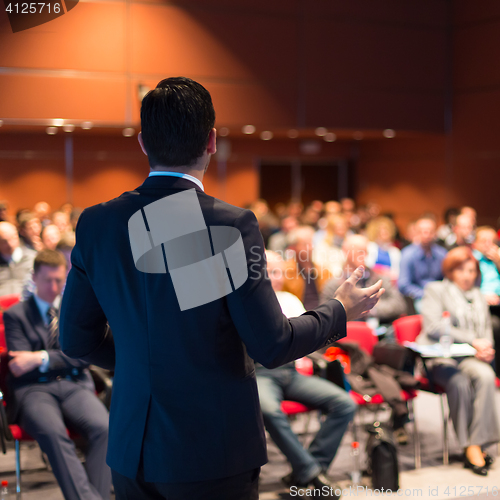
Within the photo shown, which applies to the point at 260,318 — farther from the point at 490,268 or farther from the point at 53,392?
the point at 490,268

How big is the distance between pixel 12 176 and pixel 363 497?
7.13 metres

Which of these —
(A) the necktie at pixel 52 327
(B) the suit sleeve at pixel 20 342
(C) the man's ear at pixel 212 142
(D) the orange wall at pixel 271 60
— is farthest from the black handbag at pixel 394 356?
(D) the orange wall at pixel 271 60

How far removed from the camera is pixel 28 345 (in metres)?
3.17

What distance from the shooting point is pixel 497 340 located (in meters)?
5.29

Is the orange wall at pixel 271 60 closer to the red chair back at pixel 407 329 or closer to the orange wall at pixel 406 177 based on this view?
the orange wall at pixel 406 177

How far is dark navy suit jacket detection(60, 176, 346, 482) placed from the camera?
45.7 inches

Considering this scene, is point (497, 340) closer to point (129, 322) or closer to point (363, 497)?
point (363, 497)

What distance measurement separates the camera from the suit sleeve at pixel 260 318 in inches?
45.2

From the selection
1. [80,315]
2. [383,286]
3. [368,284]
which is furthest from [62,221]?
[80,315]

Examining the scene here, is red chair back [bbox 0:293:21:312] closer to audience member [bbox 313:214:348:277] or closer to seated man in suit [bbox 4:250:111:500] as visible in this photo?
seated man in suit [bbox 4:250:111:500]

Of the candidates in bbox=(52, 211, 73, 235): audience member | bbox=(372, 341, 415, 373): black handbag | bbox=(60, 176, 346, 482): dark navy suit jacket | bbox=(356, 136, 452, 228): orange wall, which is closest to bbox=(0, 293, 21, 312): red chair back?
bbox=(52, 211, 73, 235): audience member

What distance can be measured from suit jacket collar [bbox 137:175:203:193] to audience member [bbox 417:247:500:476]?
322cm

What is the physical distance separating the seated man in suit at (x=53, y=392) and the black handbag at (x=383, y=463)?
1.53m

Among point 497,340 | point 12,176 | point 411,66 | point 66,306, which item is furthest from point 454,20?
point 66,306
